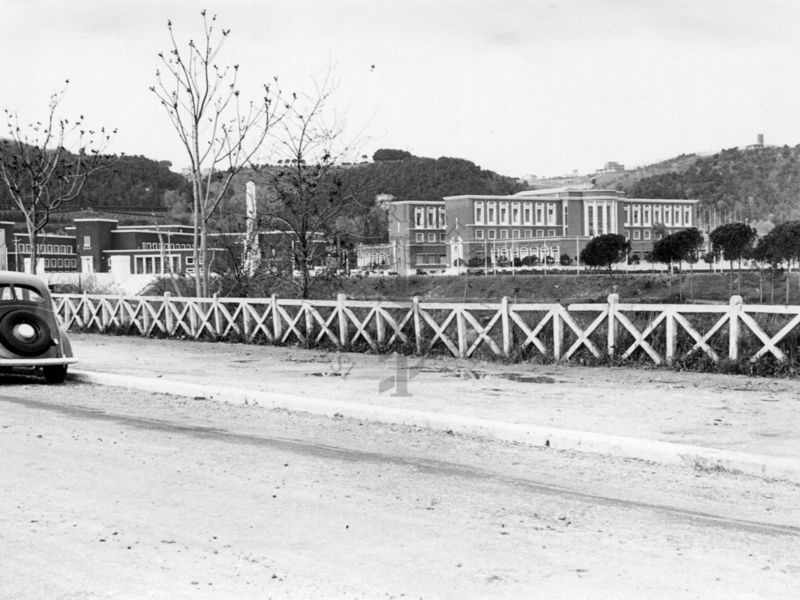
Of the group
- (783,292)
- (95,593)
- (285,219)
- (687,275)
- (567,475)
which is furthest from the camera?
(687,275)

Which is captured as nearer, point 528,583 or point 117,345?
point 528,583

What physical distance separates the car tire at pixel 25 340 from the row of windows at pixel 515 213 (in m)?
104

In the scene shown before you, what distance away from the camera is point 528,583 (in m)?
5.23

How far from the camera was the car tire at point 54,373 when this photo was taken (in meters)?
15.3

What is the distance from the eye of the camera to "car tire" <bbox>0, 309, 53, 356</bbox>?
14.5 metres

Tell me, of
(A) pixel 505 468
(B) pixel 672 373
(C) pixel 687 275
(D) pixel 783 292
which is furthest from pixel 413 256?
(A) pixel 505 468

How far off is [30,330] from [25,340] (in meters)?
0.18

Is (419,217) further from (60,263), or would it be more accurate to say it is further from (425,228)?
(60,263)

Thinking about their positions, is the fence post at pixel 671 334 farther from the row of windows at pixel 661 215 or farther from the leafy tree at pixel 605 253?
the row of windows at pixel 661 215

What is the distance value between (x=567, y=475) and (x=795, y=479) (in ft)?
5.91

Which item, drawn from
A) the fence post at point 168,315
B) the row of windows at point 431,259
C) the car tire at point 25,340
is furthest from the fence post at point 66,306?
the row of windows at point 431,259

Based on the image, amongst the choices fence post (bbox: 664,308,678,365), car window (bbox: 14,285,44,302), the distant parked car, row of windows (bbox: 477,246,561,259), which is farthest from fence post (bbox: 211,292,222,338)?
row of windows (bbox: 477,246,561,259)

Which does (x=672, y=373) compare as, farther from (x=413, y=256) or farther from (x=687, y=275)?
(x=413, y=256)

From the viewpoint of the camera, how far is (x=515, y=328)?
58.9ft
